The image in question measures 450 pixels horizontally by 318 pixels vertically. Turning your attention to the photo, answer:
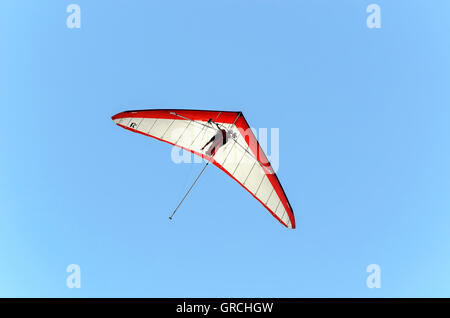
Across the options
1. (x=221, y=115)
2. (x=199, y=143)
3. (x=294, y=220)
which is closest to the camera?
(x=221, y=115)

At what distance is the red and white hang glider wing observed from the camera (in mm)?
11250

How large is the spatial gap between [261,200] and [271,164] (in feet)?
4.28

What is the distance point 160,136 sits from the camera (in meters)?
12.7

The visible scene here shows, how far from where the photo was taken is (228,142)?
11.8m

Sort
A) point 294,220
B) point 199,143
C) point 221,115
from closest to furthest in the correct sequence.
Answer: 1. point 221,115
2. point 294,220
3. point 199,143

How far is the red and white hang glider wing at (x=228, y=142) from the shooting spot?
36.9 ft
